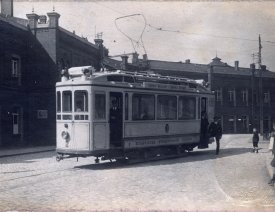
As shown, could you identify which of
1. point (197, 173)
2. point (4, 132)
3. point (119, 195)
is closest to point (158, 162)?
point (197, 173)

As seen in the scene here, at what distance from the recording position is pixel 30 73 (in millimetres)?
28031

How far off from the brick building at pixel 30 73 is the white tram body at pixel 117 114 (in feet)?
38.7

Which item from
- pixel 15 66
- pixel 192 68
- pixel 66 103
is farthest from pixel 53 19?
pixel 192 68

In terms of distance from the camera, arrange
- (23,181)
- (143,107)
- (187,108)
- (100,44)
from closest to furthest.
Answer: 1. (23,181)
2. (143,107)
3. (187,108)
4. (100,44)

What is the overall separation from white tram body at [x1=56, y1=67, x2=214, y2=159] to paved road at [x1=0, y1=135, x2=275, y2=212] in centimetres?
84

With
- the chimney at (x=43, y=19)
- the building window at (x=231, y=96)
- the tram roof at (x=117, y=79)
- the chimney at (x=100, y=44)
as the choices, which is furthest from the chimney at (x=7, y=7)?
the building window at (x=231, y=96)

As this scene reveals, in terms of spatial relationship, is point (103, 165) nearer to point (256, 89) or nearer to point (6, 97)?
point (6, 97)

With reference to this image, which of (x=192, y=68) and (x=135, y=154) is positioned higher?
(x=192, y=68)

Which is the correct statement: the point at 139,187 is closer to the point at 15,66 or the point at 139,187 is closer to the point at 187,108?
the point at 187,108

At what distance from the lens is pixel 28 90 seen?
2767 cm

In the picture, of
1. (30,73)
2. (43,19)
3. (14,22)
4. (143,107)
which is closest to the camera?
(143,107)

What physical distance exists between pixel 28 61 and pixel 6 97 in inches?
143

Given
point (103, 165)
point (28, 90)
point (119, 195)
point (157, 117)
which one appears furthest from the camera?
point (28, 90)

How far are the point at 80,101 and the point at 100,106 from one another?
674 mm
